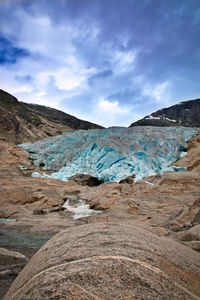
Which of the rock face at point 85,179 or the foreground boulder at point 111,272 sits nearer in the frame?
the foreground boulder at point 111,272

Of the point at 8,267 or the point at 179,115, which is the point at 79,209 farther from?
the point at 179,115

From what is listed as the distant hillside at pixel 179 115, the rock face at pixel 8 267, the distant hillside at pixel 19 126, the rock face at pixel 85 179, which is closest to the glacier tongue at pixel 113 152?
the rock face at pixel 85 179

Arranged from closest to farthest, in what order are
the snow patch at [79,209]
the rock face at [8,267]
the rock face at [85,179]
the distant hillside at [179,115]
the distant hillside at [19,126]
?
1. the rock face at [8,267]
2. the snow patch at [79,209]
3. the rock face at [85,179]
4. the distant hillside at [19,126]
5. the distant hillside at [179,115]

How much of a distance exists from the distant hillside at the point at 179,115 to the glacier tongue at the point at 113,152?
2453 inches

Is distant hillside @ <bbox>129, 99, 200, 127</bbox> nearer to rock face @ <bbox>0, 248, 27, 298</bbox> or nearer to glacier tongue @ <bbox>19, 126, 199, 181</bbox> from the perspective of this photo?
glacier tongue @ <bbox>19, 126, 199, 181</bbox>

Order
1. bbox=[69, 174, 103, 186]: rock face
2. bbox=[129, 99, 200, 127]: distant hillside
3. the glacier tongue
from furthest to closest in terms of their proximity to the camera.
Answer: bbox=[129, 99, 200, 127]: distant hillside
the glacier tongue
bbox=[69, 174, 103, 186]: rock face

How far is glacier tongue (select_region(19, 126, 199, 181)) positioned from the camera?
20906 mm

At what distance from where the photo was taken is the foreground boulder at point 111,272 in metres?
1.31

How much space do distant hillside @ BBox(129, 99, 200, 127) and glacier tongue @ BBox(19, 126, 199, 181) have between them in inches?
2453

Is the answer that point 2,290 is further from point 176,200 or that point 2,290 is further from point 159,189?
point 159,189

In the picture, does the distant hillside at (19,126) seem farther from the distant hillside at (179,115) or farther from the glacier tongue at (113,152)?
the distant hillside at (179,115)

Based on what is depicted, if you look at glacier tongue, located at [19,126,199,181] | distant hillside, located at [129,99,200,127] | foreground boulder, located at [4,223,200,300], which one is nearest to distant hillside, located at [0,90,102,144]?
glacier tongue, located at [19,126,199,181]

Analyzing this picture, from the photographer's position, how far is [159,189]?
11414 mm

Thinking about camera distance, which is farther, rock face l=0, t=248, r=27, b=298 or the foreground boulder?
rock face l=0, t=248, r=27, b=298
